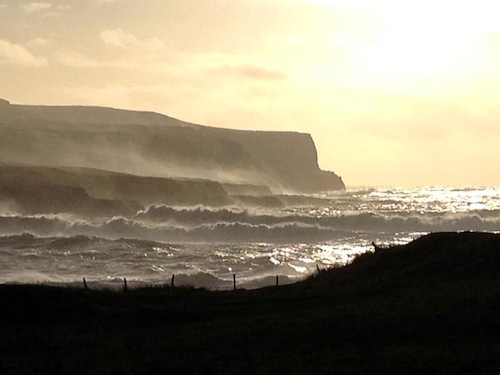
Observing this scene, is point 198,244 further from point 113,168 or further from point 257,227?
point 113,168

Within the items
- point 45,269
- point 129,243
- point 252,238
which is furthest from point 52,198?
point 45,269

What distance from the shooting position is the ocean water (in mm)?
48344

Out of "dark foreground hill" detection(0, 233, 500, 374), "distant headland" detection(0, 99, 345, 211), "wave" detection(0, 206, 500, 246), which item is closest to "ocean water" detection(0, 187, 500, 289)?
"wave" detection(0, 206, 500, 246)

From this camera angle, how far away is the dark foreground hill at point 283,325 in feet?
61.6

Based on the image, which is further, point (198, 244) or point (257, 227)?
point (257, 227)

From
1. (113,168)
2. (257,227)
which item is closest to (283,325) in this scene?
(257,227)

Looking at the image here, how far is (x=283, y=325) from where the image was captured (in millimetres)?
23219

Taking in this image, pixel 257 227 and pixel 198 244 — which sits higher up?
pixel 257 227

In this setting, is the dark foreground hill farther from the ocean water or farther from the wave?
the wave

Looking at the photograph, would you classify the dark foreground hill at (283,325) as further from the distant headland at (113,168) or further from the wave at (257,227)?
the distant headland at (113,168)

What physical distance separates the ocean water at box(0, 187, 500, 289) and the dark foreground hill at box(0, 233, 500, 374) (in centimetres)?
1156

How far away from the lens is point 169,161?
7584 inches

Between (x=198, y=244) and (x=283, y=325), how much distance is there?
1973 inches

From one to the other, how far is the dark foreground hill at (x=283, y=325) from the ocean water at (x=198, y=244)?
11562 mm
